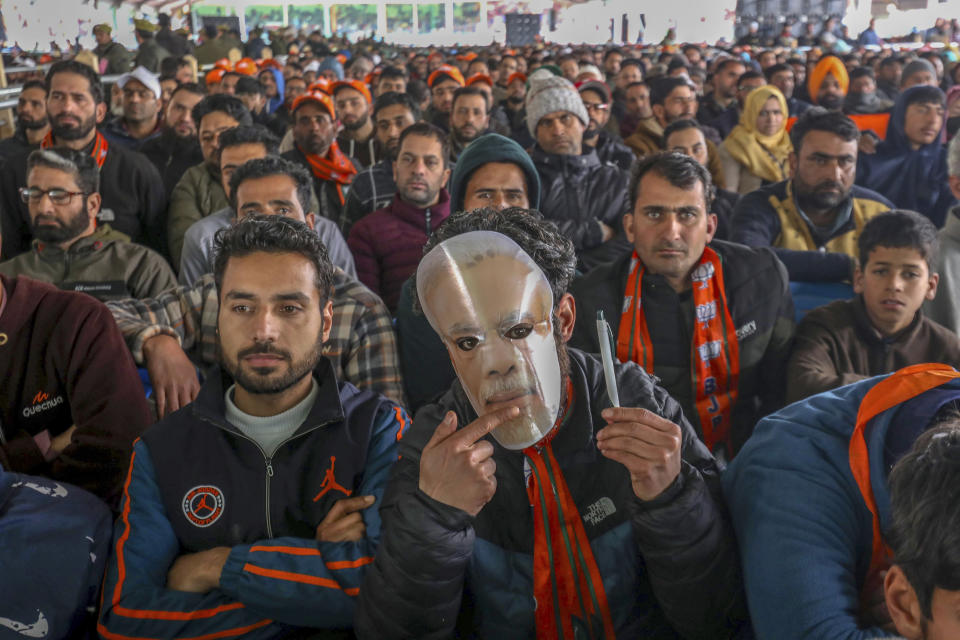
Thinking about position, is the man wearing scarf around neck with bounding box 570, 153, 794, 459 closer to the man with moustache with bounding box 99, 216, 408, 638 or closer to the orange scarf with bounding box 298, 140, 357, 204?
the man with moustache with bounding box 99, 216, 408, 638

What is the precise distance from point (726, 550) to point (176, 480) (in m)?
1.01

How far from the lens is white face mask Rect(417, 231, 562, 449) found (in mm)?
1103

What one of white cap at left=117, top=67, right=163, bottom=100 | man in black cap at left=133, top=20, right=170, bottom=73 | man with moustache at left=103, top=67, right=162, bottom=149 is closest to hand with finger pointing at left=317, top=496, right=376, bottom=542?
man with moustache at left=103, top=67, right=162, bottom=149

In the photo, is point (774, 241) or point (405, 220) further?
point (405, 220)

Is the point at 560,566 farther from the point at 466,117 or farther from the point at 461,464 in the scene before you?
the point at 466,117

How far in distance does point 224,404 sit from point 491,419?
76cm

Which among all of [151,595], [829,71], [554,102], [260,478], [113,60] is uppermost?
[113,60]

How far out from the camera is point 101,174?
3.65m

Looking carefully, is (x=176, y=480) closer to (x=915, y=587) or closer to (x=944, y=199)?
(x=915, y=587)

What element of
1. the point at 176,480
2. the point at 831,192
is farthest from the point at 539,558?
the point at 831,192

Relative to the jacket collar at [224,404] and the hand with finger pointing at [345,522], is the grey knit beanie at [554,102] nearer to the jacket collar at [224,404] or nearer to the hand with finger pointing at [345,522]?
the jacket collar at [224,404]

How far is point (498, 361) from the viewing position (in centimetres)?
110

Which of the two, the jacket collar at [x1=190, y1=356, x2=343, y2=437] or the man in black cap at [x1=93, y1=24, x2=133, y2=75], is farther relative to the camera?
the man in black cap at [x1=93, y1=24, x2=133, y2=75]

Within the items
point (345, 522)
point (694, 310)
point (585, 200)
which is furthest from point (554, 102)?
point (345, 522)
